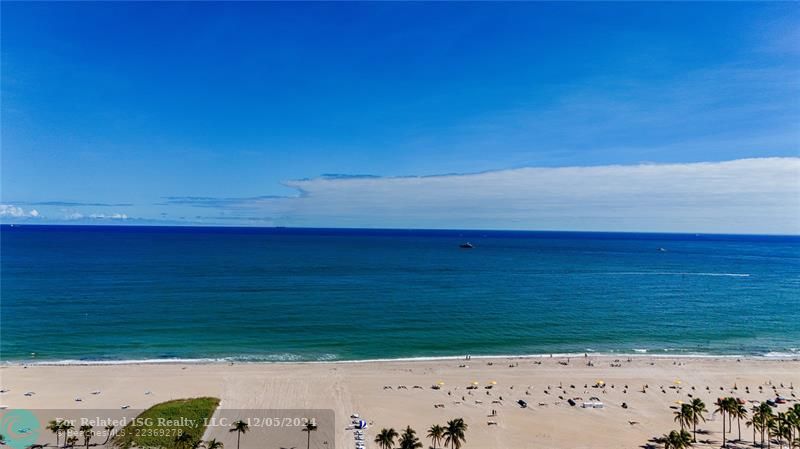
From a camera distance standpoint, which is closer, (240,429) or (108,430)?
(240,429)

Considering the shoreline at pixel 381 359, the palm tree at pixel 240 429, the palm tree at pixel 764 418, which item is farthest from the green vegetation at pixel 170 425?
the palm tree at pixel 764 418

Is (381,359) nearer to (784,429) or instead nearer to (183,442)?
(183,442)

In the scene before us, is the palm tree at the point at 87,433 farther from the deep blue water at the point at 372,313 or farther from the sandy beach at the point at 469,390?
the deep blue water at the point at 372,313

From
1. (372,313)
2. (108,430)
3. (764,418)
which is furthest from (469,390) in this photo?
(372,313)

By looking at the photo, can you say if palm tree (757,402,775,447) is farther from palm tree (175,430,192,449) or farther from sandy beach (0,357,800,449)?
palm tree (175,430,192,449)

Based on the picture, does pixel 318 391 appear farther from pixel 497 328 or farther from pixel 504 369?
pixel 497 328

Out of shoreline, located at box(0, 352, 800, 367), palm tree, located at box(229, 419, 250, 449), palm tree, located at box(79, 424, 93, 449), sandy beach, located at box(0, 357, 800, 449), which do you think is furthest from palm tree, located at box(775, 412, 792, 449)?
palm tree, located at box(79, 424, 93, 449)
